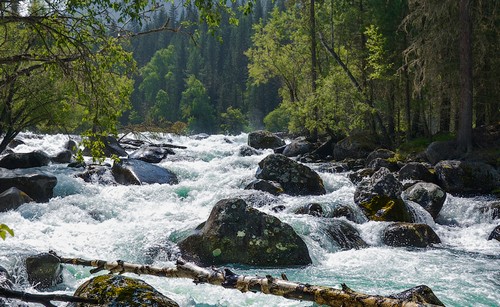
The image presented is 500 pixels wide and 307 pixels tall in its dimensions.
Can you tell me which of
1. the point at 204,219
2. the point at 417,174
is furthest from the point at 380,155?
the point at 204,219

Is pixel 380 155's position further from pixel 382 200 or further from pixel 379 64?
pixel 382 200

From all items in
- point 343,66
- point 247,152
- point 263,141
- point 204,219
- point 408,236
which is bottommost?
point 408,236

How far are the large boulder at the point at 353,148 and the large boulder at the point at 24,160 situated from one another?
14.1m

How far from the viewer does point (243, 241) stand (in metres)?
8.84

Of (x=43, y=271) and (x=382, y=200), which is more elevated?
(x=43, y=271)

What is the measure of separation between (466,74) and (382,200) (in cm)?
887

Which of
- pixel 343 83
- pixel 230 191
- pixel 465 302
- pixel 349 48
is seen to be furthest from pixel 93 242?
pixel 349 48

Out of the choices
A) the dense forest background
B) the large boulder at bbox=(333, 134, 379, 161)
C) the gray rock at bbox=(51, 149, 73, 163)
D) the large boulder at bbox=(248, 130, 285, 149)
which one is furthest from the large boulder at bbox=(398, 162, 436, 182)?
the gray rock at bbox=(51, 149, 73, 163)

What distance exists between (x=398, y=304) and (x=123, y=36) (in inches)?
136

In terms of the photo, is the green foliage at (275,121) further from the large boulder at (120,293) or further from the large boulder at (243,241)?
the large boulder at (120,293)

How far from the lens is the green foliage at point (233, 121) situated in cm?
8331

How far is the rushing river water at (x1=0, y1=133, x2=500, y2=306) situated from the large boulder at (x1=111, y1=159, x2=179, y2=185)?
75 centimetres

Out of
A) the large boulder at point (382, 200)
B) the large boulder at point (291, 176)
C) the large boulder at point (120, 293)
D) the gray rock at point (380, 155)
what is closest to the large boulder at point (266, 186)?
the large boulder at point (291, 176)

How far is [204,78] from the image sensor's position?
96625 millimetres
